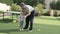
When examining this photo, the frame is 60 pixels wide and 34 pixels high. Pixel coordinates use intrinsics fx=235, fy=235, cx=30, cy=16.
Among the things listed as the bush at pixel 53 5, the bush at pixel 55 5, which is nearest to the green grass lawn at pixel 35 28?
the bush at pixel 55 5

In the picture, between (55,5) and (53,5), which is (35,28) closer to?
(55,5)

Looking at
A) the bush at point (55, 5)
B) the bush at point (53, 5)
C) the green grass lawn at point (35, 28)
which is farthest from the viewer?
the bush at point (53, 5)

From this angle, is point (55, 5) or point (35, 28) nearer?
point (35, 28)

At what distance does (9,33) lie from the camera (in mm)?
11781

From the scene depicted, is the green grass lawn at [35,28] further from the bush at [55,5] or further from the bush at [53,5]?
the bush at [53,5]

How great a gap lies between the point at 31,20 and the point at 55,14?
83.7ft

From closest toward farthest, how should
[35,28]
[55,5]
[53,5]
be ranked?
[35,28], [55,5], [53,5]

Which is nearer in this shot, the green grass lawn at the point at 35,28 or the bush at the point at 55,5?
the green grass lawn at the point at 35,28

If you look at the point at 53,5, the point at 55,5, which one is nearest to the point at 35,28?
the point at 55,5

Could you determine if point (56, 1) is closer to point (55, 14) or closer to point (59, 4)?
point (59, 4)

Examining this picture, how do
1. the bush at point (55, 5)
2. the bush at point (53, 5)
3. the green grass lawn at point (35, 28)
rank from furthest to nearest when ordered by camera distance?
the bush at point (53, 5), the bush at point (55, 5), the green grass lawn at point (35, 28)

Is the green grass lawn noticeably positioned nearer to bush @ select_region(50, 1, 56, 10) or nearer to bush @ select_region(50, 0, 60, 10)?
bush @ select_region(50, 0, 60, 10)

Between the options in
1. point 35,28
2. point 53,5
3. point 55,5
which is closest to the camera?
point 35,28

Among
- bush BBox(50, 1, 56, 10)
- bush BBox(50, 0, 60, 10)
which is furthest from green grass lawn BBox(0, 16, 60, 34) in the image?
bush BBox(50, 1, 56, 10)
